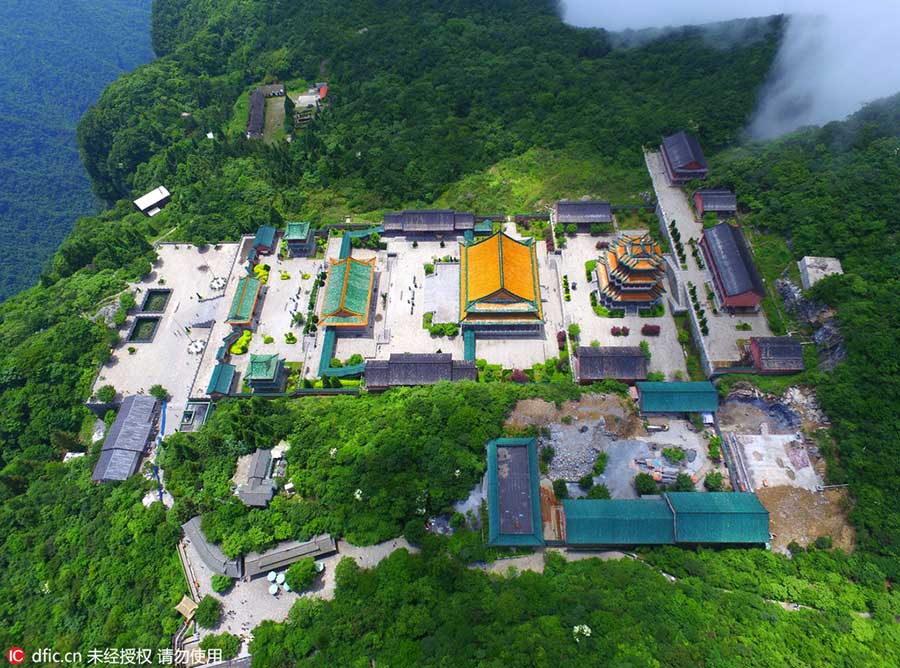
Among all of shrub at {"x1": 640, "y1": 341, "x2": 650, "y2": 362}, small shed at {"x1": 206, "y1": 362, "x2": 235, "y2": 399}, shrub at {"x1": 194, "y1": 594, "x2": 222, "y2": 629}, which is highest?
shrub at {"x1": 640, "y1": 341, "x2": 650, "y2": 362}

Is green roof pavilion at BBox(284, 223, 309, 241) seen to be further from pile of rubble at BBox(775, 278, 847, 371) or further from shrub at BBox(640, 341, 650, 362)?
pile of rubble at BBox(775, 278, 847, 371)

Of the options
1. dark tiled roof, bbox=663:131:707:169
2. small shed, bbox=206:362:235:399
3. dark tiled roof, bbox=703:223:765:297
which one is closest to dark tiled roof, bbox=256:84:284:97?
small shed, bbox=206:362:235:399

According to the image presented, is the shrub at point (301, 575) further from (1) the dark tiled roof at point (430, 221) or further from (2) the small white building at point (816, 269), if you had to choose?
(2) the small white building at point (816, 269)

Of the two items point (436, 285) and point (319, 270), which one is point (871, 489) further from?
point (319, 270)

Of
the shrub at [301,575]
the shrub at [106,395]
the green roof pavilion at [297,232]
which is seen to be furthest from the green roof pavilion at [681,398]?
the shrub at [106,395]

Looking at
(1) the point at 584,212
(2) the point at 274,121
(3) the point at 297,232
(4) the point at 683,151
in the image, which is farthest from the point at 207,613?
(2) the point at 274,121

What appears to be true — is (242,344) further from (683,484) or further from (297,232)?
(683,484)
